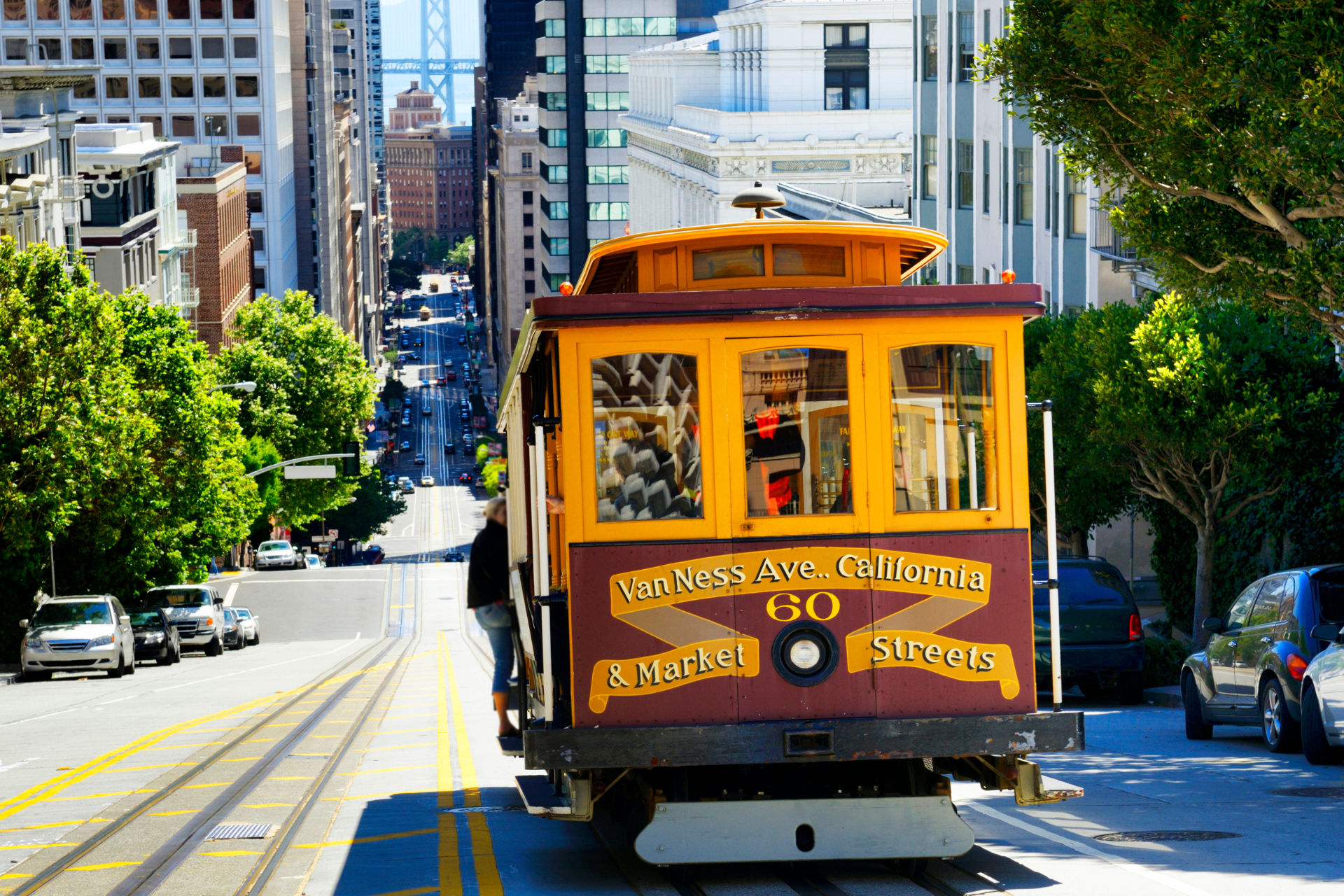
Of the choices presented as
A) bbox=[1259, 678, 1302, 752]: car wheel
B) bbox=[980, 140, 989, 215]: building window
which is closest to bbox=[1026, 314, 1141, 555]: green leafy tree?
bbox=[1259, 678, 1302, 752]: car wheel

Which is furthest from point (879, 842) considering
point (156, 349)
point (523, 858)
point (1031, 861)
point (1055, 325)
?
point (156, 349)

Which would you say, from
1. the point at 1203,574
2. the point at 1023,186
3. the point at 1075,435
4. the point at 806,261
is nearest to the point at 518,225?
the point at 1023,186

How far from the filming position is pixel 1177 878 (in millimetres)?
9273

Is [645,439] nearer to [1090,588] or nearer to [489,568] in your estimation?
[489,568]

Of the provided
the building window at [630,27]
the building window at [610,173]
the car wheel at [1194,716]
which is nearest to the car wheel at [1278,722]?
the car wheel at [1194,716]

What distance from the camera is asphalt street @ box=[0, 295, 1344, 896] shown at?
955 centimetres

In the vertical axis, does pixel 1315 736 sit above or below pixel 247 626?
Answer: above

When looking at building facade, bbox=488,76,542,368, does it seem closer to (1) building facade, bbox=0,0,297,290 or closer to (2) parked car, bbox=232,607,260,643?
(1) building facade, bbox=0,0,297,290

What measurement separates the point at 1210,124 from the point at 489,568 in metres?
9.29

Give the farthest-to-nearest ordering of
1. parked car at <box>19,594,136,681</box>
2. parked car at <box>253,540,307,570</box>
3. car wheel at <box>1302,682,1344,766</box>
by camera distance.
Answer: parked car at <box>253,540,307,570</box>
parked car at <box>19,594,136,681</box>
car wheel at <box>1302,682,1344,766</box>

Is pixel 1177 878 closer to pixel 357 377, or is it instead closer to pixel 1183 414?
pixel 1183 414

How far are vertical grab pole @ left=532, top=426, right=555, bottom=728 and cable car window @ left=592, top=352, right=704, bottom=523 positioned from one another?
0.32 m

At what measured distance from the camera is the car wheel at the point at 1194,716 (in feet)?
55.8

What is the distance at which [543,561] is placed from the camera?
29.7 ft
